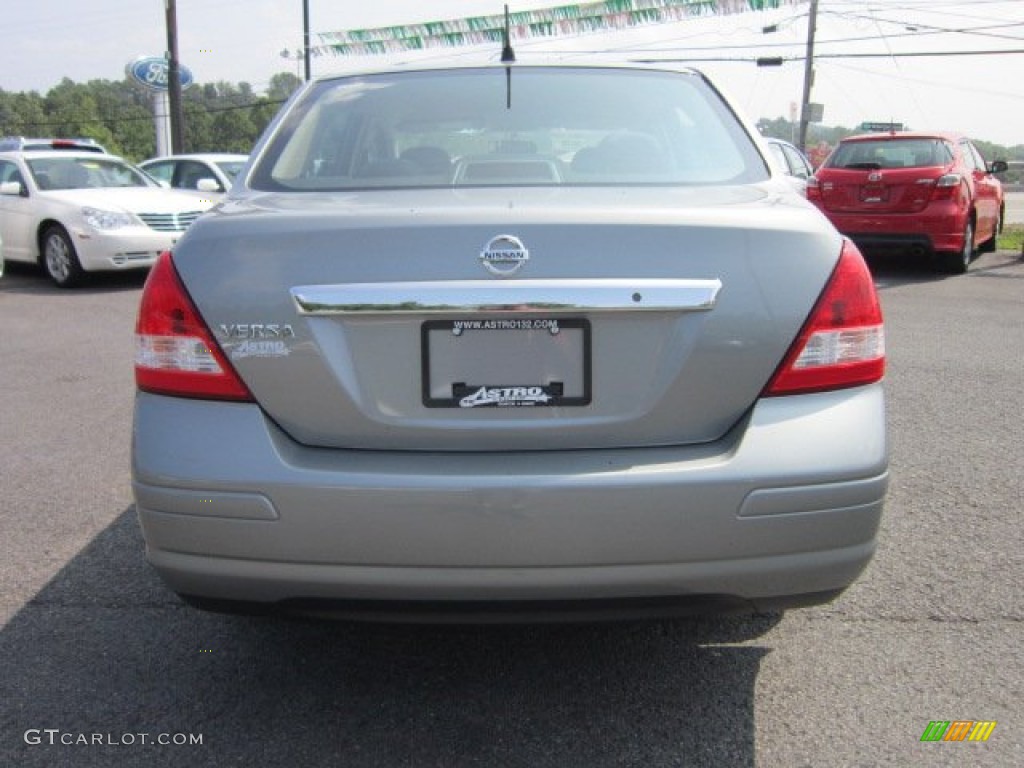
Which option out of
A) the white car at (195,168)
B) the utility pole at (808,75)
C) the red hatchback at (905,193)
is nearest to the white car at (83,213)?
the white car at (195,168)

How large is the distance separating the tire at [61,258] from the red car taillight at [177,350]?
968 cm

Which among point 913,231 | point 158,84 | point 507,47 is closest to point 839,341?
point 507,47

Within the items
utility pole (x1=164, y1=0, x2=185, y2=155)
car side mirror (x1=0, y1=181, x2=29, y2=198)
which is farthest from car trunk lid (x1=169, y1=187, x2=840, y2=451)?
utility pole (x1=164, y1=0, x2=185, y2=155)

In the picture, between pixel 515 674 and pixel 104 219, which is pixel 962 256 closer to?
pixel 104 219

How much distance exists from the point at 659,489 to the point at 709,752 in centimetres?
73

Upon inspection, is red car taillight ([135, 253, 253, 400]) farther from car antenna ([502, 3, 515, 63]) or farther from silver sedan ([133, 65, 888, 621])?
car antenna ([502, 3, 515, 63])

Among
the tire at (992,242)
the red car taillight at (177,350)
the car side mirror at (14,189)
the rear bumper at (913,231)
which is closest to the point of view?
the red car taillight at (177,350)

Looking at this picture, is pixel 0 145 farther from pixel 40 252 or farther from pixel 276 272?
pixel 276 272

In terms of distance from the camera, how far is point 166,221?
11477 millimetres

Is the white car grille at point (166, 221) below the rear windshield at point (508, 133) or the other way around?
below

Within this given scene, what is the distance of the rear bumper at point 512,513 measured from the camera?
2.13m

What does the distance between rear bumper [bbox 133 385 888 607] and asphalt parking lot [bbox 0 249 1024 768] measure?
29 cm

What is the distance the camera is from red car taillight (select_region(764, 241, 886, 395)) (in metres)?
2.26

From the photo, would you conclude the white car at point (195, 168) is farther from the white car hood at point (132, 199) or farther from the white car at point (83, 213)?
the white car hood at point (132, 199)
